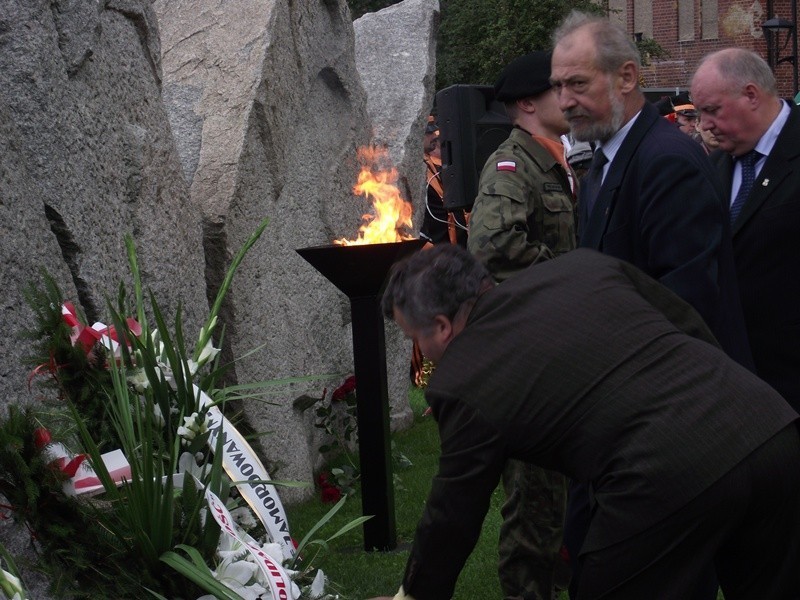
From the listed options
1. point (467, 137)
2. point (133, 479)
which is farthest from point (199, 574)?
point (467, 137)

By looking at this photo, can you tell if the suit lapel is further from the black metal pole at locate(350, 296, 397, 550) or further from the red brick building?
the red brick building

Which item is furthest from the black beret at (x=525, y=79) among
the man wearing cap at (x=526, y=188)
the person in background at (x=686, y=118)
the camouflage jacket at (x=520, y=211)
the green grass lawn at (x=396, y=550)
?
the person in background at (x=686, y=118)

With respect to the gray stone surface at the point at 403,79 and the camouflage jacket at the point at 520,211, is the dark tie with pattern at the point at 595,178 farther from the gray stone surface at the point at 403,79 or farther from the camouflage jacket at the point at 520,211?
the gray stone surface at the point at 403,79

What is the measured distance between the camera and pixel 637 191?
12.4 feet

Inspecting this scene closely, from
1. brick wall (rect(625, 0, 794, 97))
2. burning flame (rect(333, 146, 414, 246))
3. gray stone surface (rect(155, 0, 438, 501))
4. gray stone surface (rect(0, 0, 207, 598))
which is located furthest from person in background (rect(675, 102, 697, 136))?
brick wall (rect(625, 0, 794, 97))

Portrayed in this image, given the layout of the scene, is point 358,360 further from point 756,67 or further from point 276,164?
point 756,67

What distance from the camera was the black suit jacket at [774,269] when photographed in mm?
4250

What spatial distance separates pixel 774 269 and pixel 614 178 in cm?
83

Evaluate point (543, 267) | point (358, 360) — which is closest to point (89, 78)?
point (358, 360)

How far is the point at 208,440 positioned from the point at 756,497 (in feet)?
4.55

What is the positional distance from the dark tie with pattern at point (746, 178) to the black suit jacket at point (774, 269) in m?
0.08

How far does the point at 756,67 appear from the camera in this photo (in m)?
4.46

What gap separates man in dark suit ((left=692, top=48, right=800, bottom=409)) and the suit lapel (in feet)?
1.48

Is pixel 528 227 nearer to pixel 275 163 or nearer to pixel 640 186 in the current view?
pixel 640 186
